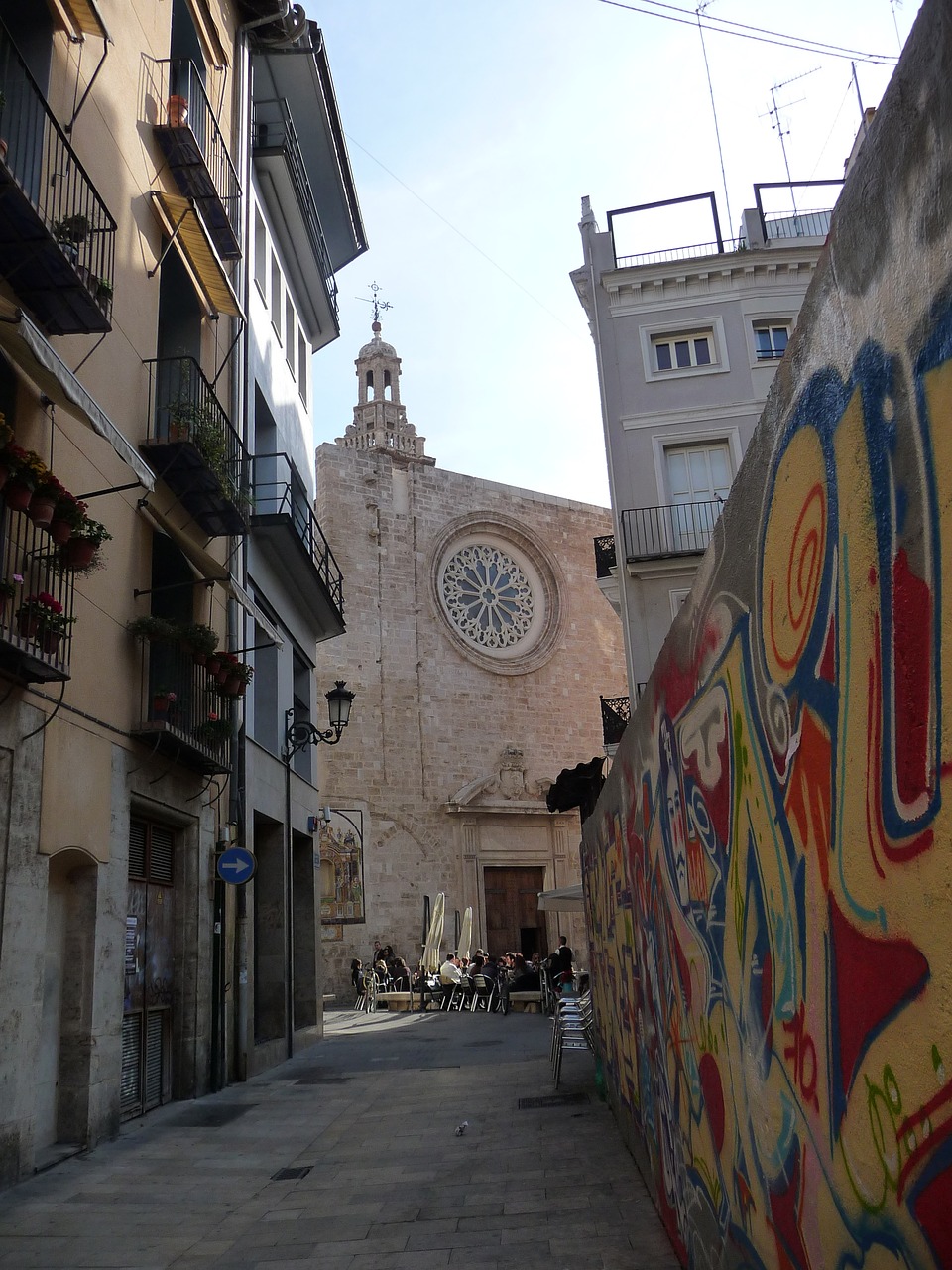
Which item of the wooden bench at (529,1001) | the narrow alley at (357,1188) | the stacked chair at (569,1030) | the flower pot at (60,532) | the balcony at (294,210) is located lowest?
the narrow alley at (357,1188)

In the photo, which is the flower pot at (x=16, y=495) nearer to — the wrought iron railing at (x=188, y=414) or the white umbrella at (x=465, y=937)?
the wrought iron railing at (x=188, y=414)

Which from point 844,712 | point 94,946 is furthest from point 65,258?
point 844,712

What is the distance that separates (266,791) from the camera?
14258 mm

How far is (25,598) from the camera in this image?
7.36m

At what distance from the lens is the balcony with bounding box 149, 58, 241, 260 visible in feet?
36.9

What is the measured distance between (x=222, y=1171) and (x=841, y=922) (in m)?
6.63

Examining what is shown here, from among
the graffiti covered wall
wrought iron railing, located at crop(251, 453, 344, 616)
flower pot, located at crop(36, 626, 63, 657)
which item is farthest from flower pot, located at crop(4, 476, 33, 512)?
wrought iron railing, located at crop(251, 453, 344, 616)

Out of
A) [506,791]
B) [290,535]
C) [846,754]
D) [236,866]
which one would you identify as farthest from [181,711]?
[506,791]

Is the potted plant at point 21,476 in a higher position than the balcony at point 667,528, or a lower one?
lower

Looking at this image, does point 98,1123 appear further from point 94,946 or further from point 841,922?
point 841,922

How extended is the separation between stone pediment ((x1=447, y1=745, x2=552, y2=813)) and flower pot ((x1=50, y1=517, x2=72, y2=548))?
76.8ft

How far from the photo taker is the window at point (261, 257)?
15.6 metres

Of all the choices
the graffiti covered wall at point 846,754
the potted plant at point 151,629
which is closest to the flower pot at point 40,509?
the potted plant at point 151,629

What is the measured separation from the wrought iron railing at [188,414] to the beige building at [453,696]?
1744 centimetres
